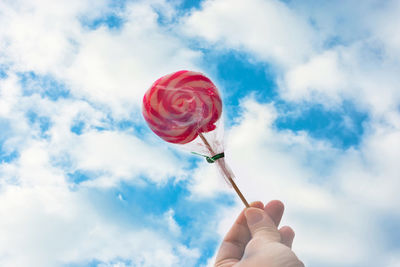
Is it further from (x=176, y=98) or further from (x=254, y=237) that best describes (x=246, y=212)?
(x=176, y=98)

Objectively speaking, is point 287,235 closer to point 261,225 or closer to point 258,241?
point 261,225

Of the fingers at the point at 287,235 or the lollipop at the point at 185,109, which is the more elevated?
the lollipop at the point at 185,109

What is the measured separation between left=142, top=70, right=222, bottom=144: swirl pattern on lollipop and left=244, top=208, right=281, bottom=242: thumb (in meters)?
1.27

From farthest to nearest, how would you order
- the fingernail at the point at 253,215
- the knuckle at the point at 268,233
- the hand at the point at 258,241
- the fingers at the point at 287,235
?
the fingers at the point at 287,235, the fingernail at the point at 253,215, the knuckle at the point at 268,233, the hand at the point at 258,241

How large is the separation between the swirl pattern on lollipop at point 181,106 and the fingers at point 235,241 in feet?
4.35

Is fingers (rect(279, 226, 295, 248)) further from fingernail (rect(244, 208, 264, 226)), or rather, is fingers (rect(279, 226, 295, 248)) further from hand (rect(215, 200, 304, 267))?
fingernail (rect(244, 208, 264, 226))

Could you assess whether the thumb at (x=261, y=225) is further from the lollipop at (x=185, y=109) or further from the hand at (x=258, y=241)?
the lollipop at (x=185, y=109)

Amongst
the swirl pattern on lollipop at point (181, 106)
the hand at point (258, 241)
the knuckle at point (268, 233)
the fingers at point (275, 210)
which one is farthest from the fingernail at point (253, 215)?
the swirl pattern on lollipop at point (181, 106)

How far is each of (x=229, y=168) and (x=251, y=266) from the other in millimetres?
1444

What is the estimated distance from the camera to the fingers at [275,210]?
17.2 feet

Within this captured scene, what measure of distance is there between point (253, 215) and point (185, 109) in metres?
1.65

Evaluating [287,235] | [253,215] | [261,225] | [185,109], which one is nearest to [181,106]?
[185,109]

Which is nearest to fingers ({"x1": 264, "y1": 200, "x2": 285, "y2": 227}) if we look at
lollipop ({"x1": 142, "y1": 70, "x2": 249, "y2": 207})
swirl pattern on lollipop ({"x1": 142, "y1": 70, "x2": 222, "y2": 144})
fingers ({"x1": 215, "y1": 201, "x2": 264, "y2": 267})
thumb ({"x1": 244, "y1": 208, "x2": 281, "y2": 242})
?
fingers ({"x1": 215, "y1": 201, "x2": 264, "y2": 267})

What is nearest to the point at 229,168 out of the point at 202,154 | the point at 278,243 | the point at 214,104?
the point at 202,154
